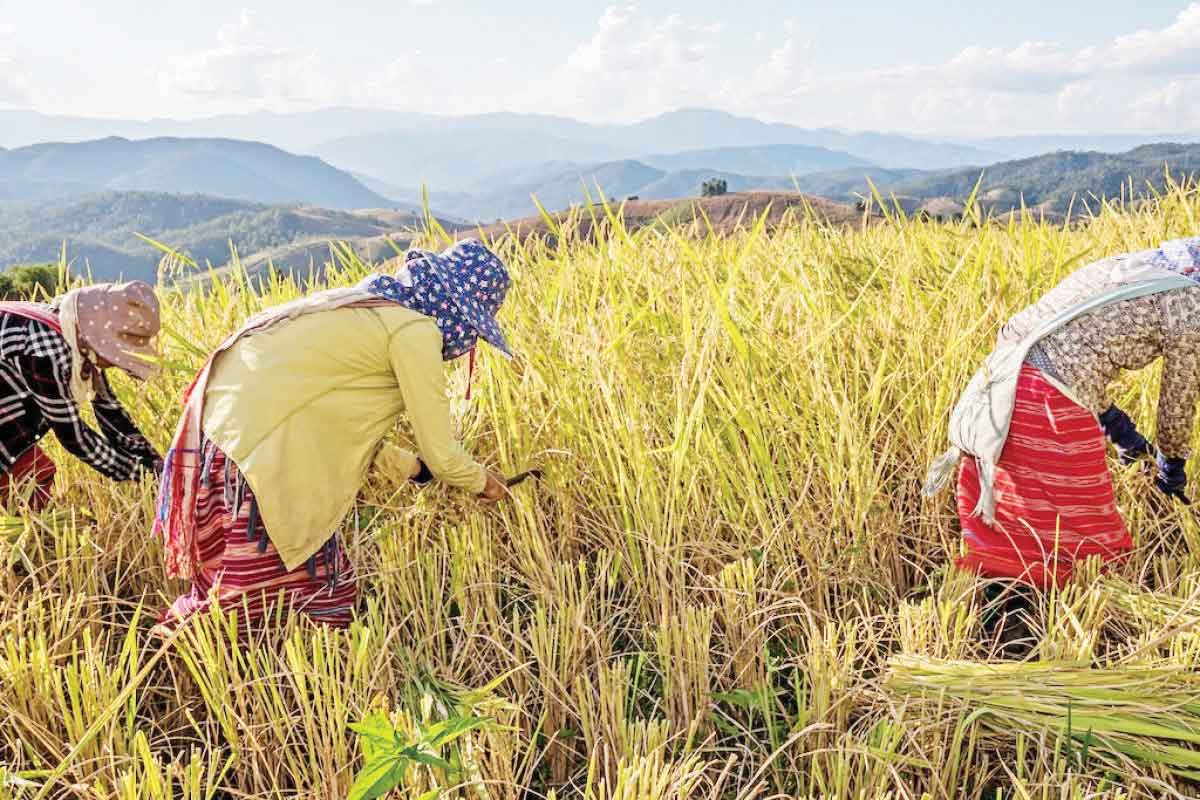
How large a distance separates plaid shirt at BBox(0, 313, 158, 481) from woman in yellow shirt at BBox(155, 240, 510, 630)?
0.37 meters

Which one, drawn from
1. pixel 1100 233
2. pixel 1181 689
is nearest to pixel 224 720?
pixel 1181 689

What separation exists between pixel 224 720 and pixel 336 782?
21 centimetres

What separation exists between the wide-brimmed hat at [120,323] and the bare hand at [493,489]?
75cm

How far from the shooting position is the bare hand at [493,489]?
156 centimetres

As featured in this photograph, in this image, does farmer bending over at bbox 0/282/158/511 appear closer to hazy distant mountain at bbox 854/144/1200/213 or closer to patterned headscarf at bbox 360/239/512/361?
patterned headscarf at bbox 360/239/512/361

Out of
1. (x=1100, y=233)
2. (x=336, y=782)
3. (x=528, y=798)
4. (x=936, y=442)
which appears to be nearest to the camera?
(x=336, y=782)

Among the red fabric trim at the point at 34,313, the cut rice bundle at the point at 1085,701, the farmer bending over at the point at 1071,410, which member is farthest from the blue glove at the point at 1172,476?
the red fabric trim at the point at 34,313

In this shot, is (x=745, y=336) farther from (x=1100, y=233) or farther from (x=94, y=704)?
(x=1100, y=233)

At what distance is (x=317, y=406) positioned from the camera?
1425mm

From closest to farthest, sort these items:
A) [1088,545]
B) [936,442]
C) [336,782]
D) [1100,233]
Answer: [336,782]
[1088,545]
[936,442]
[1100,233]

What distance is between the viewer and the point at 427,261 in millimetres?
1548

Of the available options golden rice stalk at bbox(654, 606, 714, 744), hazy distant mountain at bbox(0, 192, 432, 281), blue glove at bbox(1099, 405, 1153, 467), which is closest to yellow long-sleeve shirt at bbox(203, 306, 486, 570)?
golden rice stalk at bbox(654, 606, 714, 744)

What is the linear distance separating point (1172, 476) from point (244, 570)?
5.94 feet

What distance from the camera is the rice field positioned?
3.67ft
